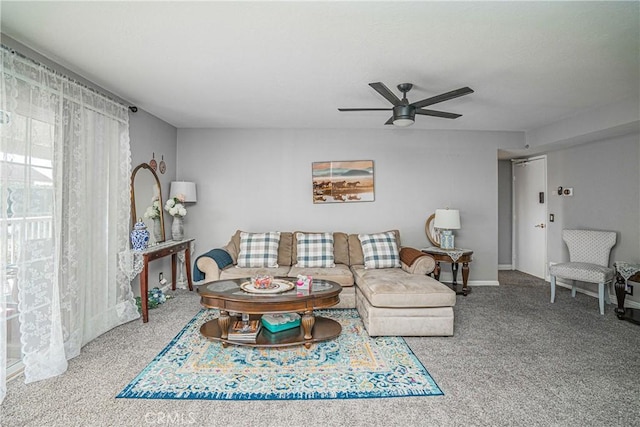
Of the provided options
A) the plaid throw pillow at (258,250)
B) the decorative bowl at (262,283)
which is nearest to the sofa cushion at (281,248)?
the plaid throw pillow at (258,250)

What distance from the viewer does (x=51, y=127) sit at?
2.68 m

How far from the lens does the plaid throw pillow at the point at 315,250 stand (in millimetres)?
4473

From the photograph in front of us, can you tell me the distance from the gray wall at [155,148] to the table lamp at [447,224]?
3884 millimetres

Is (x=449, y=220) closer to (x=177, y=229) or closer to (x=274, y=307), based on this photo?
(x=274, y=307)

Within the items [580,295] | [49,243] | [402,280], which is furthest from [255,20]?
[580,295]

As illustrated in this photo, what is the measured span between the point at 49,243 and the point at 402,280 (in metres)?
3.07

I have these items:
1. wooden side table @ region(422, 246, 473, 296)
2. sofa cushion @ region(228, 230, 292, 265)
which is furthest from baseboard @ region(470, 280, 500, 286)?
sofa cushion @ region(228, 230, 292, 265)

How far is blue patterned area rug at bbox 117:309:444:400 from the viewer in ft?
7.43

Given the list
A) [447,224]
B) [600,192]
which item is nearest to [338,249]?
[447,224]

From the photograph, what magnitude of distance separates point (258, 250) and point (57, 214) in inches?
87.7

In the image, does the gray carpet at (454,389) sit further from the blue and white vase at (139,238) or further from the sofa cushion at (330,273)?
the sofa cushion at (330,273)

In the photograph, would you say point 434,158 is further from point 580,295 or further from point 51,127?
point 51,127

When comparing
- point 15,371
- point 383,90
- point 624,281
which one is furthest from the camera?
point 624,281

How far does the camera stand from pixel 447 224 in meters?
4.82
